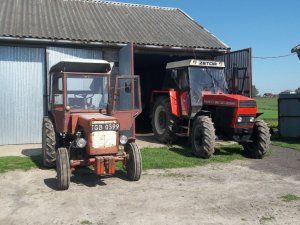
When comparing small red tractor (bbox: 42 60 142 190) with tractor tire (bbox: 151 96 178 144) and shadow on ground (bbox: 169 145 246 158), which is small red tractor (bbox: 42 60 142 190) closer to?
shadow on ground (bbox: 169 145 246 158)

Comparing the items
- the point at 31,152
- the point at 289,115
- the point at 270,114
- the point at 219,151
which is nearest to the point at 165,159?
the point at 219,151

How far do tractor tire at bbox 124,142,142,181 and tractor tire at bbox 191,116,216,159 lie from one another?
256 cm

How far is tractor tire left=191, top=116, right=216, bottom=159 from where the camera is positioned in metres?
9.70

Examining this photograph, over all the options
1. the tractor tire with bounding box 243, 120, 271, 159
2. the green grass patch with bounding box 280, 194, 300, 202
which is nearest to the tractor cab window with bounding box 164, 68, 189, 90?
the tractor tire with bounding box 243, 120, 271, 159

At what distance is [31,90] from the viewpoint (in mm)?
12523

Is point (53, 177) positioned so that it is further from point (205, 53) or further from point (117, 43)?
point (205, 53)

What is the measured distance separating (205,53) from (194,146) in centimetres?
573

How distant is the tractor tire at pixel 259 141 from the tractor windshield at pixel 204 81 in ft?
5.67

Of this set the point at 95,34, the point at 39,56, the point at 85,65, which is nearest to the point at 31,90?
the point at 39,56

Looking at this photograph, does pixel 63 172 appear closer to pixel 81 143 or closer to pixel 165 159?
pixel 81 143

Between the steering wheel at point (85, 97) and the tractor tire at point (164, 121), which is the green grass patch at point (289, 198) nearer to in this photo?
the steering wheel at point (85, 97)

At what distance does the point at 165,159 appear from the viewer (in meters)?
9.77

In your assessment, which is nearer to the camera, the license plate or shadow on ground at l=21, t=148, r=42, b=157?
the license plate

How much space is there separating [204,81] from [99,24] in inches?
194
